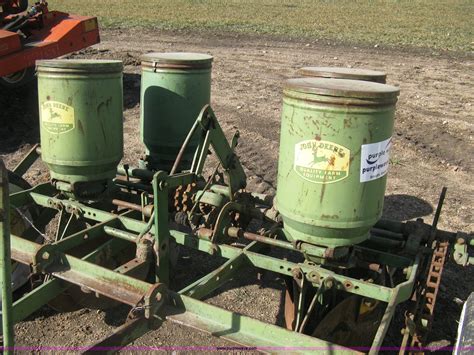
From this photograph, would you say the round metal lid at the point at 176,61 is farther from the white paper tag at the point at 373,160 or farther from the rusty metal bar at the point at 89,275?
the white paper tag at the point at 373,160

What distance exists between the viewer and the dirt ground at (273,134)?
381cm

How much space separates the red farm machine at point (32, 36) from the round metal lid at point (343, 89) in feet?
16.4

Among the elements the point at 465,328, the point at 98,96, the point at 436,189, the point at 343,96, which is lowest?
the point at 436,189

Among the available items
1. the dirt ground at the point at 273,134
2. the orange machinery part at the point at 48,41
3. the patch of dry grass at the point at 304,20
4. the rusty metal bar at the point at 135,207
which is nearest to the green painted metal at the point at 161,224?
the rusty metal bar at the point at 135,207

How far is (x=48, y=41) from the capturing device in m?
7.09

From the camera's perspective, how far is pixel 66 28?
7.32m

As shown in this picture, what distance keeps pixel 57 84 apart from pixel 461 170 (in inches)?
194

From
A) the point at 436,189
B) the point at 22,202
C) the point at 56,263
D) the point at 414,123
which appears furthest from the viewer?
the point at 414,123

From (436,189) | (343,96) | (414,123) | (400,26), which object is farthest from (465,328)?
(400,26)

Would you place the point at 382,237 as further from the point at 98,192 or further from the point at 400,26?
the point at 400,26

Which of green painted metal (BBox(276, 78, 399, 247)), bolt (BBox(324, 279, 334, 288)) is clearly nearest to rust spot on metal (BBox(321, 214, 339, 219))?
green painted metal (BBox(276, 78, 399, 247))

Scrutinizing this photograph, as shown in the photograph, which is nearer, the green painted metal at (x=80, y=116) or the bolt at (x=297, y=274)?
the bolt at (x=297, y=274)

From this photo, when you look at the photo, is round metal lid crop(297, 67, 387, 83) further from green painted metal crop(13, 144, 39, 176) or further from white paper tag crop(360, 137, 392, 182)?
green painted metal crop(13, 144, 39, 176)

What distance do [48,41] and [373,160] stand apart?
569cm
